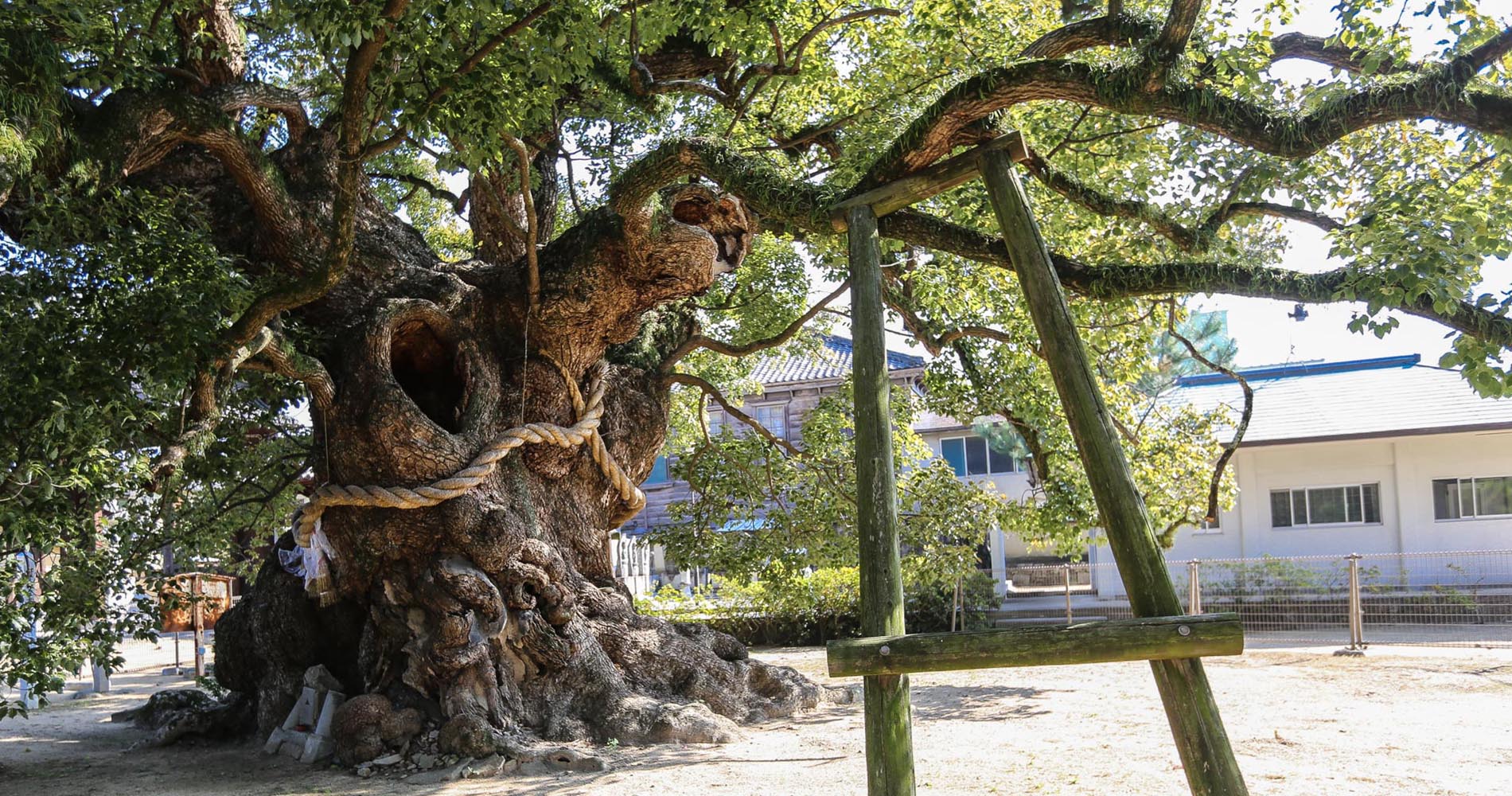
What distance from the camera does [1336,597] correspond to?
16141 mm

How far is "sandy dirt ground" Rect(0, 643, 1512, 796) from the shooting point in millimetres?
6137

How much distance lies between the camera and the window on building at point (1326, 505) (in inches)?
723

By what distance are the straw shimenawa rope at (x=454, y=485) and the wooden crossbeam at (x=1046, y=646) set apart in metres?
3.82

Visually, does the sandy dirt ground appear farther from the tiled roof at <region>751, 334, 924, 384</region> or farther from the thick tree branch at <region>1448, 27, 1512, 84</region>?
the tiled roof at <region>751, 334, 924, 384</region>

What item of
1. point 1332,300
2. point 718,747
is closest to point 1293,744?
point 1332,300

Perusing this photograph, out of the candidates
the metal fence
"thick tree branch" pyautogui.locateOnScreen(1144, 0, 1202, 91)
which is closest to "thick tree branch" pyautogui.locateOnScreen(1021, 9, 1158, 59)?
"thick tree branch" pyautogui.locateOnScreen(1144, 0, 1202, 91)

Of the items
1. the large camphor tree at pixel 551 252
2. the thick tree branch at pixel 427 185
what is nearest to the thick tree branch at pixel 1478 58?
the large camphor tree at pixel 551 252

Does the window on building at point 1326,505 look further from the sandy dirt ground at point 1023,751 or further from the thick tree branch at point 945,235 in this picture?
the thick tree branch at point 945,235

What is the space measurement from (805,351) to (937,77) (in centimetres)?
559

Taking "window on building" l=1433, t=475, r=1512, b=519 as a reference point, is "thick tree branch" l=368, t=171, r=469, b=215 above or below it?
above

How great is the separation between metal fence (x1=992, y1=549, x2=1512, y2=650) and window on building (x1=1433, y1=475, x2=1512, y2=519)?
955 mm

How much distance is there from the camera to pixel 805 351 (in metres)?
13.8

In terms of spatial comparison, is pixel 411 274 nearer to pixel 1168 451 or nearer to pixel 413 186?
pixel 413 186

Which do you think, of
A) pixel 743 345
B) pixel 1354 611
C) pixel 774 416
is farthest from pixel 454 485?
pixel 774 416
